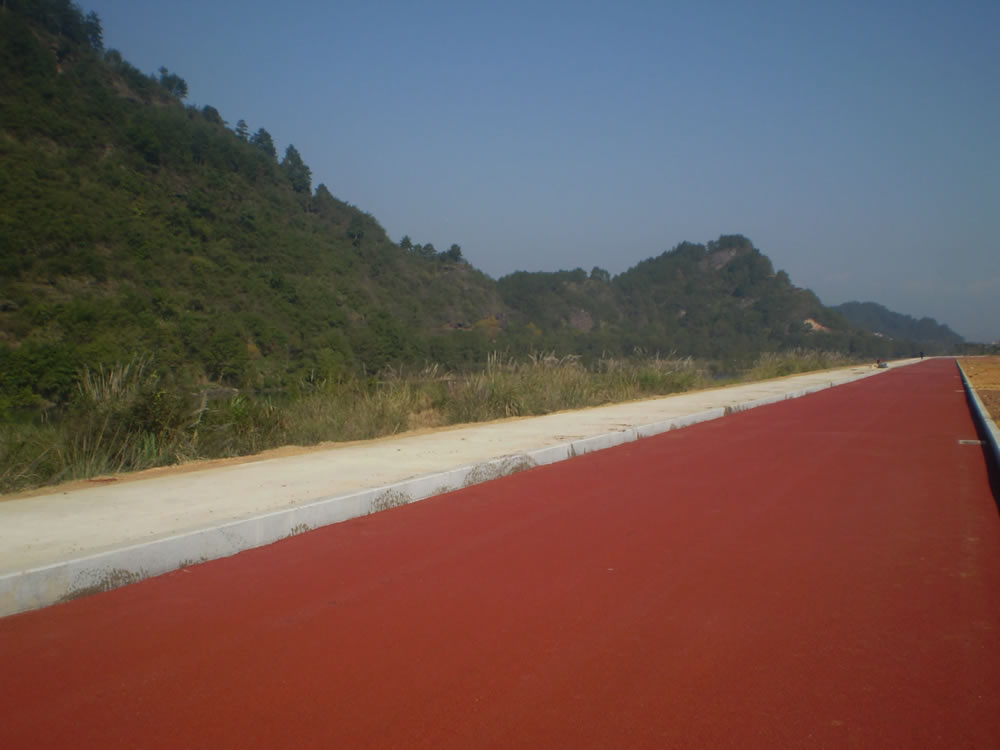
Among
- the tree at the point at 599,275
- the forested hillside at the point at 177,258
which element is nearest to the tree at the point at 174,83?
the forested hillside at the point at 177,258

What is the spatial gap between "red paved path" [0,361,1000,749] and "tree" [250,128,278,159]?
74.1 metres

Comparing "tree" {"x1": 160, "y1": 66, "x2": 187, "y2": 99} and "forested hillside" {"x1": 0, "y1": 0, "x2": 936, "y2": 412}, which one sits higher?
"tree" {"x1": 160, "y1": 66, "x2": 187, "y2": 99}

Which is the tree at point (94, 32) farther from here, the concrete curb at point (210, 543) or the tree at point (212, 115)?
the concrete curb at point (210, 543)

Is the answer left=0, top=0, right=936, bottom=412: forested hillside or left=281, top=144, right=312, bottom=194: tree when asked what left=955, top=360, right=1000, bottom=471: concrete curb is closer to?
left=0, top=0, right=936, bottom=412: forested hillside

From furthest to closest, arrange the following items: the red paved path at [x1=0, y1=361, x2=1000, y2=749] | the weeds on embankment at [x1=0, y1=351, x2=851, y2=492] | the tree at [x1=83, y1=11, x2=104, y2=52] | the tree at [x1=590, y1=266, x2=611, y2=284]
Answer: the tree at [x1=590, y1=266, x2=611, y2=284] < the tree at [x1=83, y1=11, x2=104, y2=52] < the weeds on embankment at [x1=0, y1=351, x2=851, y2=492] < the red paved path at [x1=0, y1=361, x2=1000, y2=749]

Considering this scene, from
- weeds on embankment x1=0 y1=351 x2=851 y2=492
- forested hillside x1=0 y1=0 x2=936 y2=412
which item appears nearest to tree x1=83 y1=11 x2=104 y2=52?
forested hillside x1=0 y1=0 x2=936 y2=412

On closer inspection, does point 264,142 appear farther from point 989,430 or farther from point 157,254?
point 989,430

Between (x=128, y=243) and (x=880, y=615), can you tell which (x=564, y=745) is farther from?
(x=128, y=243)

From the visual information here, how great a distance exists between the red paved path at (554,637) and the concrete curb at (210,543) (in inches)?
6.4

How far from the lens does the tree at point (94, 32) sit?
54.8m

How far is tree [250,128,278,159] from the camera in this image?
74.6 metres

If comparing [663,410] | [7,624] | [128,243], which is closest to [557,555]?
[7,624]

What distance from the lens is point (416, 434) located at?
1313 cm

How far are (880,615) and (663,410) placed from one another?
1276 centimetres
